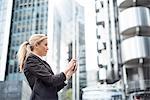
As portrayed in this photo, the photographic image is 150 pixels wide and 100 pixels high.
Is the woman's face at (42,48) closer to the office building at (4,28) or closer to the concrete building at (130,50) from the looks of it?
the concrete building at (130,50)

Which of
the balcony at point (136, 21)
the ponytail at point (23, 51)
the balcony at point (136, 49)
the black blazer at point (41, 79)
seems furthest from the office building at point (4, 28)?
the black blazer at point (41, 79)

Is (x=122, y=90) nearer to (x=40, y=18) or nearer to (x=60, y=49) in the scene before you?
(x=40, y=18)

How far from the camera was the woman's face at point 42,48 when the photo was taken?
1.92m

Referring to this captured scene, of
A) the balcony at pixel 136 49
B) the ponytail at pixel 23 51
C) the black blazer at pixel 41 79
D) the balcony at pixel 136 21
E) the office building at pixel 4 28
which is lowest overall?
the black blazer at pixel 41 79

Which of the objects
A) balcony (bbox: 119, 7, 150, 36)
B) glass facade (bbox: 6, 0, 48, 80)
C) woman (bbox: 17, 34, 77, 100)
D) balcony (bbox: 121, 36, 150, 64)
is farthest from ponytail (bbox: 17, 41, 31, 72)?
glass facade (bbox: 6, 0, 48, 80)

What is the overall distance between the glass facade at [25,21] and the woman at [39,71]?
4083 centimetres

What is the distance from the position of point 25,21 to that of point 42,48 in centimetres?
4391

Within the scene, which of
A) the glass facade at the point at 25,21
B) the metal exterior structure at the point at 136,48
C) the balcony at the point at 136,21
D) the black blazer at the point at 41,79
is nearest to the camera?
the black blazer at the point at 41,79

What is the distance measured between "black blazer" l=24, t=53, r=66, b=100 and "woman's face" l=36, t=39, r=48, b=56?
74 mm

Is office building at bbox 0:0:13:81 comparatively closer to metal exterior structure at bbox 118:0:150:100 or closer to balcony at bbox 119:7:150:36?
metal exterior structure at bbox 118:0:150:100

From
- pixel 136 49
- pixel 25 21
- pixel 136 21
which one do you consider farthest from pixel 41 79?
pixel 25 21

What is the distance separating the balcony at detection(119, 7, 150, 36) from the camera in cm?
1360

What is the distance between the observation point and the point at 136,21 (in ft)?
44.5

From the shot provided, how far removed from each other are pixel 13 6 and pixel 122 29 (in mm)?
35070
